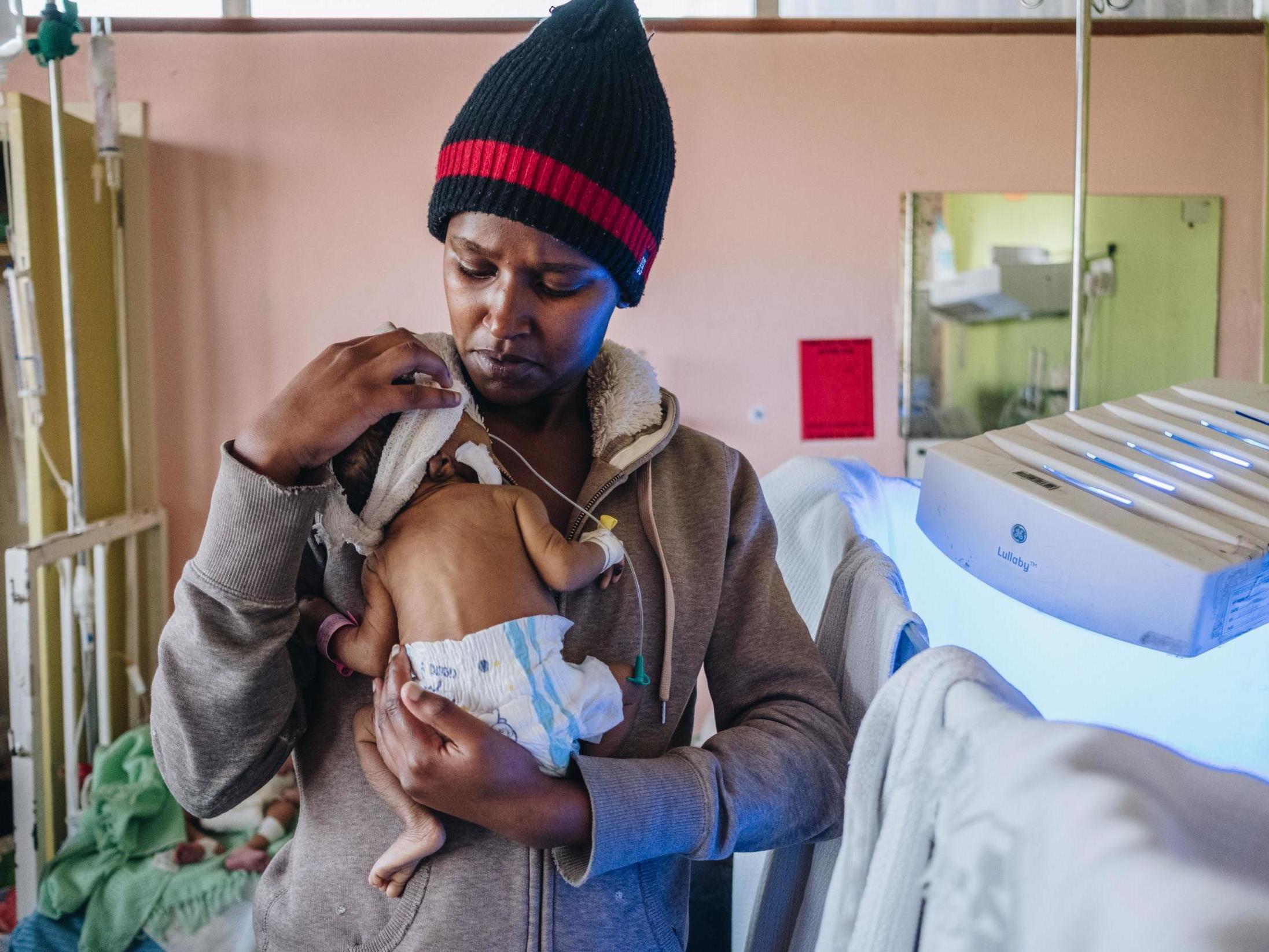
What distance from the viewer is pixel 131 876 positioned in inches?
65.9

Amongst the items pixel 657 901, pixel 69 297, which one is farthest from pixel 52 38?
pixel 657 901

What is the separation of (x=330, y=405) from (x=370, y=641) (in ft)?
0.70

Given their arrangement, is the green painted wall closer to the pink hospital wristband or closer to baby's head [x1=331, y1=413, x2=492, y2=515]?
baby's head [x1=331, y1=413, x2=492, y2=515]

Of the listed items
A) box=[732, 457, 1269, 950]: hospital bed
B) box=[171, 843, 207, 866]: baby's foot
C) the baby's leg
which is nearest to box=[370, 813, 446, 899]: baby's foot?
the baby's leg

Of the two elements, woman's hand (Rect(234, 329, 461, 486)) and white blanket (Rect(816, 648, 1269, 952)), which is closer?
white blanket (Rect(816, 648, 1269, 952))

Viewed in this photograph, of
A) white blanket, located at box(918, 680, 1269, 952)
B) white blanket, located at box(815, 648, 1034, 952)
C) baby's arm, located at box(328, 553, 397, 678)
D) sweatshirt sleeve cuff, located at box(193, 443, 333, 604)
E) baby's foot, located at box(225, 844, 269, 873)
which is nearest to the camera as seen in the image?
white blanket, located at box(918, 680, 1269, 952)

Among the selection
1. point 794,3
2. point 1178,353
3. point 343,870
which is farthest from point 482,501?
point 1178,353

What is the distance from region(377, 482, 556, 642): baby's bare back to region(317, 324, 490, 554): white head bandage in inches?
0.7

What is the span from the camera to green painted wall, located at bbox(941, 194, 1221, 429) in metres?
2.32

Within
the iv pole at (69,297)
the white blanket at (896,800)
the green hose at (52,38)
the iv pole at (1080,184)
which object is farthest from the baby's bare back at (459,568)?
the green hose at (52,38)

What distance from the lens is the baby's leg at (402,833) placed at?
73cm

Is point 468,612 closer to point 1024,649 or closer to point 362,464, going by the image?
point 362,464

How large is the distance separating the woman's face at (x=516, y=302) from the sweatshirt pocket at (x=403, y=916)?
445 millimetres

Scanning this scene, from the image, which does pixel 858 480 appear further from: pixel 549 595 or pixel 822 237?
pixel 822 237
